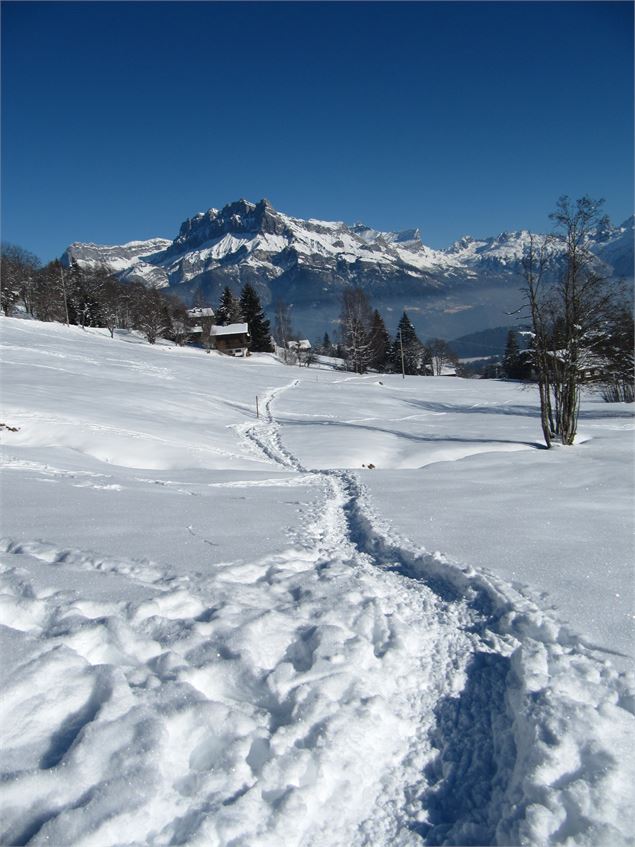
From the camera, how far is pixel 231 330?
2665 inches

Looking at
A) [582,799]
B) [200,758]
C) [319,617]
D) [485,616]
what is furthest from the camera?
[485,616]

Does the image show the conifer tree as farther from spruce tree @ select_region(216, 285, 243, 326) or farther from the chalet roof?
spruce tree @ select_region(216, 285, 243, 326)

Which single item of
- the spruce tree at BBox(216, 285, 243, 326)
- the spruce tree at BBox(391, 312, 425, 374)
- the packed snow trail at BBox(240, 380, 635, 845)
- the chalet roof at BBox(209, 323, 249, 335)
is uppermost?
the spruce tree at BBox(216, 285, 243, 326)

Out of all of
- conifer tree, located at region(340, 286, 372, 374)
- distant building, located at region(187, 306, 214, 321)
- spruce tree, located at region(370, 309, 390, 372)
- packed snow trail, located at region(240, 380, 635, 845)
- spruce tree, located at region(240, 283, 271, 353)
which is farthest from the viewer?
distant building, located at region(187, 306, 214, 321)

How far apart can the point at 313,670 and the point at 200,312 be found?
91.8 metres

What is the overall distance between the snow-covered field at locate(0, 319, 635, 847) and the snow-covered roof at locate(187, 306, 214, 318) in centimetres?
8232

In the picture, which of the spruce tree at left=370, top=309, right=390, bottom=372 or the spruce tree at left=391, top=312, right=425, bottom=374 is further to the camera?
the spruce tree at left=391, top=312, right=425, bottom=374

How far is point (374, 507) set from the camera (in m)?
8.36

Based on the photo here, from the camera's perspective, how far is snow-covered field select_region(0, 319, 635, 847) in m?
2.44

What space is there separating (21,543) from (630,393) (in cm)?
4241

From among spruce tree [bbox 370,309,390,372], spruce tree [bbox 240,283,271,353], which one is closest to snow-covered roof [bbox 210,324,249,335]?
spruce tree [bbox 240,283,271,353]

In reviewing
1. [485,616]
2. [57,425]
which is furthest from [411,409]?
[485,616]

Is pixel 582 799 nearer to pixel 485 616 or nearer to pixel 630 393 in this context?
pixel 485 616

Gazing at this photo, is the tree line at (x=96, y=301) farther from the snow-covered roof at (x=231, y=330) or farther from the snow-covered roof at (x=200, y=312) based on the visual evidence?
the snow-covered roof at (x=200, y=312)
